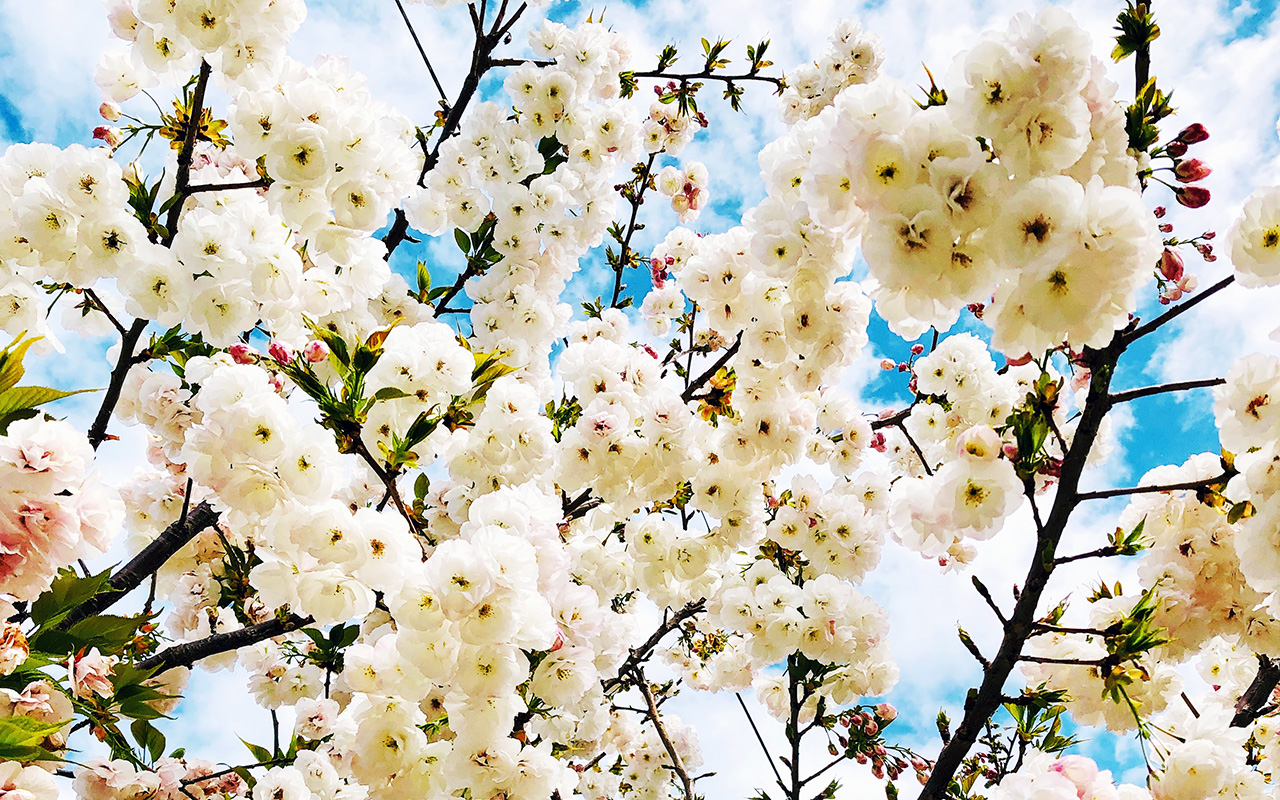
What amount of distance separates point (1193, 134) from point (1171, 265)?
0.40 meters

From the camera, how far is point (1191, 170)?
177 cm

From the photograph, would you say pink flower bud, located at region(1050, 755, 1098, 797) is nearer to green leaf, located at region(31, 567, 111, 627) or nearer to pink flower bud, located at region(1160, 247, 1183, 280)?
pink flower bud, located at region(1160, 247, 1183, 280)

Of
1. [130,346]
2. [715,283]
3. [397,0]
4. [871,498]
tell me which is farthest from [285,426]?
[871,498]

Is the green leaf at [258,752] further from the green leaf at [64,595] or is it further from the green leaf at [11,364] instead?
the green leaf at [11,364]

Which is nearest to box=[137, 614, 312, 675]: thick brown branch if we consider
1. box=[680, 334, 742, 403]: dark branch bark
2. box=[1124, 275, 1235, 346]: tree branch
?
box=[680, 334, 742, 403]: dark branch bark

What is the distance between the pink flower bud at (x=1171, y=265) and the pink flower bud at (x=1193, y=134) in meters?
0.35

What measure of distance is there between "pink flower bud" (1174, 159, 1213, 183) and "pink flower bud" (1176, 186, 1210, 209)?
2cm

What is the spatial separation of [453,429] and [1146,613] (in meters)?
2.44

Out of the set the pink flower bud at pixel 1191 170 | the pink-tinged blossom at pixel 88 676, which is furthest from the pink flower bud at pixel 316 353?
the pink flower bud at pixel 1191 170

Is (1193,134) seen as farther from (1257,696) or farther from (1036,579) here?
(1257,696)

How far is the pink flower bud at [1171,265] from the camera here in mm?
2021

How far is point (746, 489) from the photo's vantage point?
3570 mm

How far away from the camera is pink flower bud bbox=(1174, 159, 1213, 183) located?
5.76 ft

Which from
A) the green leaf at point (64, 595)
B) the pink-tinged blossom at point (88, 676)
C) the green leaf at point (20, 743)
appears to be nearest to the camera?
the green leaf at point (20, 743)
